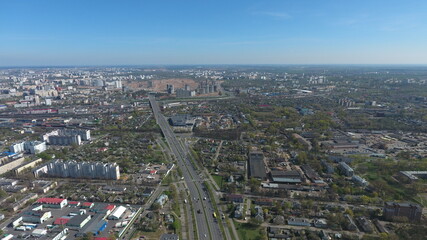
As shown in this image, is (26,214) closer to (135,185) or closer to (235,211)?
(135,185)

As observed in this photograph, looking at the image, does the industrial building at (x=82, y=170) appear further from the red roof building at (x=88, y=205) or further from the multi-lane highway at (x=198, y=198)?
the multi-lane highway at (x=198, y=198)

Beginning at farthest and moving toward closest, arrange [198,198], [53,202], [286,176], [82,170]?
1. [82,170]
2. [286,176]
3. [198,198]
4. [53,202]

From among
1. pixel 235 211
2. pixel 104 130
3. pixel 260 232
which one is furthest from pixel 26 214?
pixel 104 130

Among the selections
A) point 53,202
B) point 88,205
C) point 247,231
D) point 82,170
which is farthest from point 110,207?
point 247,231

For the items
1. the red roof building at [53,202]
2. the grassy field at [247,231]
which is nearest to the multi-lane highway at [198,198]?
the grassy field at [247,231]

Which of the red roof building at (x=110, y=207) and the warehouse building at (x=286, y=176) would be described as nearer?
the red roof building at (x=110, y=207)

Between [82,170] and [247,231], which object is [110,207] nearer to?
[82,170]
